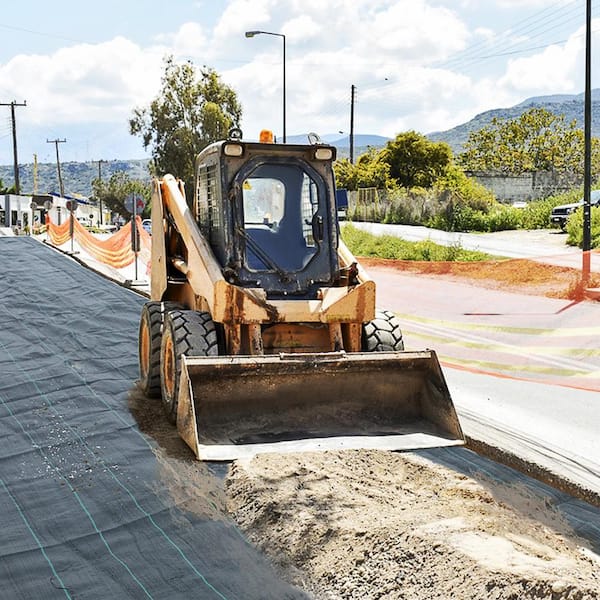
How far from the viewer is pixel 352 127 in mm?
55688

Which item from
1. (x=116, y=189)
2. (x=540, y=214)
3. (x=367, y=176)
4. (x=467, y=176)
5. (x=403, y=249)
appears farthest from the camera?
(x=116, y=189)

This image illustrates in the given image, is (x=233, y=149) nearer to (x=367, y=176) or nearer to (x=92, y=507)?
(x=92, y=507)

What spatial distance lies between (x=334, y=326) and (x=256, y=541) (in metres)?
2.70

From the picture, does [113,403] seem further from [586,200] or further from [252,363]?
[586,200]

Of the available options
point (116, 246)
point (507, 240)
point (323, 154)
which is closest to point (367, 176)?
point (507, 240)

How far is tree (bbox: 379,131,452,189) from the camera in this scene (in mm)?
43000

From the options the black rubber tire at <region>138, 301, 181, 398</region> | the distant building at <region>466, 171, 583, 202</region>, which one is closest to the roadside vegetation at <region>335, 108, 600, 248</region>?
the distant building at <region>466, 171, 583, 202</region>

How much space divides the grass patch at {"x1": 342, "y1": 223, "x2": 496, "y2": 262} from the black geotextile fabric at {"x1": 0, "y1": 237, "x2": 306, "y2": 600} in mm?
10902

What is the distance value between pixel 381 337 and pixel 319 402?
50.3 inches

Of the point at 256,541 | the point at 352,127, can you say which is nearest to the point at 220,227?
the point at 256,541

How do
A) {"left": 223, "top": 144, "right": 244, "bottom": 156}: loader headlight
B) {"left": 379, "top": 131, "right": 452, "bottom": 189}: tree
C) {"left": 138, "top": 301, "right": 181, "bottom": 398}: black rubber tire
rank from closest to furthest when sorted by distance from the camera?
{"left": 223, "top": 144, "right": 244, "bottom": 156}: loader headlight, {"left": 138, "top": 301, "right": 181, "bottom": 398}: black rubber tire, {"left": 379, "top": 131, "right": 452, "bottom": 189}: tree

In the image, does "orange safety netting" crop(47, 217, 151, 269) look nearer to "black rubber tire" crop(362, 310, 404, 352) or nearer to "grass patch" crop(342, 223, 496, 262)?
"grass patch" crop(342, 223, 496, 262)

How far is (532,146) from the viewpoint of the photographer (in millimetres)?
54969

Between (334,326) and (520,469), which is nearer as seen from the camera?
(520,469)
